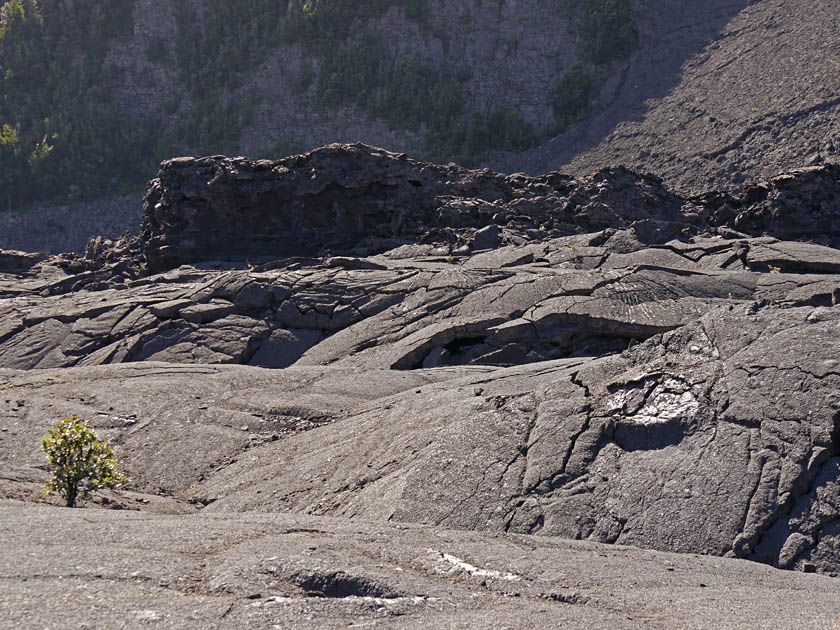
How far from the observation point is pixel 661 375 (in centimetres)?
791

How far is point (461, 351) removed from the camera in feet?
44.3

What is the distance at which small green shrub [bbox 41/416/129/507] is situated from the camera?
7297 millimetres

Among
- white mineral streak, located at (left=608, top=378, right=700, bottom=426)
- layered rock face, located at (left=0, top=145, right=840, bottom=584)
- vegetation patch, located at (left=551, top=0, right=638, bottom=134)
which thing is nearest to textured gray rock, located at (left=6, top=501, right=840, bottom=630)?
layered rock face, located at (left=0, top=145, right=840, bottom=584)

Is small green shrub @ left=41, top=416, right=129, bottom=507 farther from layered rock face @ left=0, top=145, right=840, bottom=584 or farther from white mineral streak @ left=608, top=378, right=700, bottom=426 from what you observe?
white mineral streak @ left=608, top=378, right=700, bottom=426

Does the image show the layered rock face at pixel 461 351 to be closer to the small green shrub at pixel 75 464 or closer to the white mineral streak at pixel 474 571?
the small green shrub at pixel 75 464

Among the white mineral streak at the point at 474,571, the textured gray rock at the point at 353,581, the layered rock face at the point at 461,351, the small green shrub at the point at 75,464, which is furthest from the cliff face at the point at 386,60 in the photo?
the white mineral streak at the point at 474,571

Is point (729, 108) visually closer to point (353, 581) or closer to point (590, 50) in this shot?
point (590, 50)

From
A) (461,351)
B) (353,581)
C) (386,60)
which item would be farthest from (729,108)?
(353,581)

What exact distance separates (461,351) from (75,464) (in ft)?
23.4

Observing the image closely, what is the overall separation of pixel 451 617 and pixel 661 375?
4.37 metres

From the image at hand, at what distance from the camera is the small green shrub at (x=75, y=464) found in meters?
7.30

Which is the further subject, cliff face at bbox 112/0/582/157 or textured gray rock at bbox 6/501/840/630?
cliff face at bbox 112/0/582/157

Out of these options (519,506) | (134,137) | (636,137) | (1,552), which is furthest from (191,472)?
(134,137)

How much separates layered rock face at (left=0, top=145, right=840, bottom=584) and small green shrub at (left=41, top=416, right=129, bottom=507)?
775 mm
